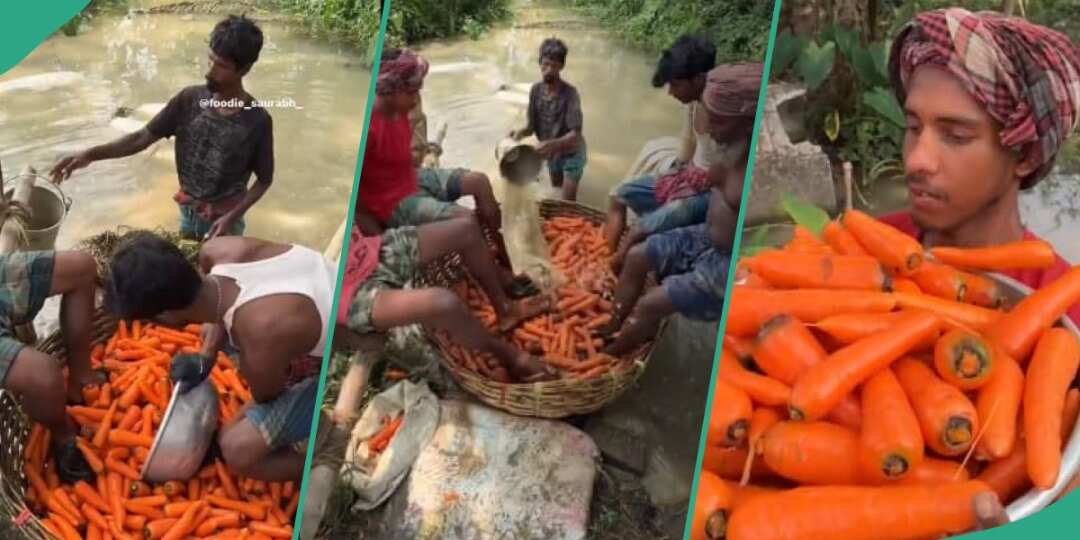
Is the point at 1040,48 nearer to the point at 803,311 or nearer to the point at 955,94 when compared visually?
the point at 955,94

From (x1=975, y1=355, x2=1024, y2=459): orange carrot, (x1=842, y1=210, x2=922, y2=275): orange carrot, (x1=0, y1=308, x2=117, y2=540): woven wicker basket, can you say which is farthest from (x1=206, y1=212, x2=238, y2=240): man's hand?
(x1=975, y1=355, x2=1024, y2=459): orange carrot

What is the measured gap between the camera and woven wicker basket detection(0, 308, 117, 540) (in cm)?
253

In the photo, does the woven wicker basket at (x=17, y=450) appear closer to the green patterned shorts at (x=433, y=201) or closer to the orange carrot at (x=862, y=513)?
the green patterned shorts at (x=433, y=201)

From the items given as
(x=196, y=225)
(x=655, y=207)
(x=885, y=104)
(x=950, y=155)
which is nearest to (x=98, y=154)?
(x=196, y=225)

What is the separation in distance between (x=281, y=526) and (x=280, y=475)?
0.12 meters

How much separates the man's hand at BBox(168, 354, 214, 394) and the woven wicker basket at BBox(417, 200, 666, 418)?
55 cm

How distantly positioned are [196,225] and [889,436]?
1637 millimetres

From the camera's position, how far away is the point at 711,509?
221 cm

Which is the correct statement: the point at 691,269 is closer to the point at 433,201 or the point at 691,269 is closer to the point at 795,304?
the point at 795,304

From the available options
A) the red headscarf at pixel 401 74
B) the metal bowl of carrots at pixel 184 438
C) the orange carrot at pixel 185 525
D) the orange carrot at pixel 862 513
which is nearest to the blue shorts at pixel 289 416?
the metal bowl of carrots at pixel 184 438

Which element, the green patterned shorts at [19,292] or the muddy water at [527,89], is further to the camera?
the green patterned shorts at [19,292]

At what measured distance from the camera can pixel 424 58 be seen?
249 centimetres

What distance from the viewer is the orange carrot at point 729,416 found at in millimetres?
2195

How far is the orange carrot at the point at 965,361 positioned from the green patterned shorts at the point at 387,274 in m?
1.16
